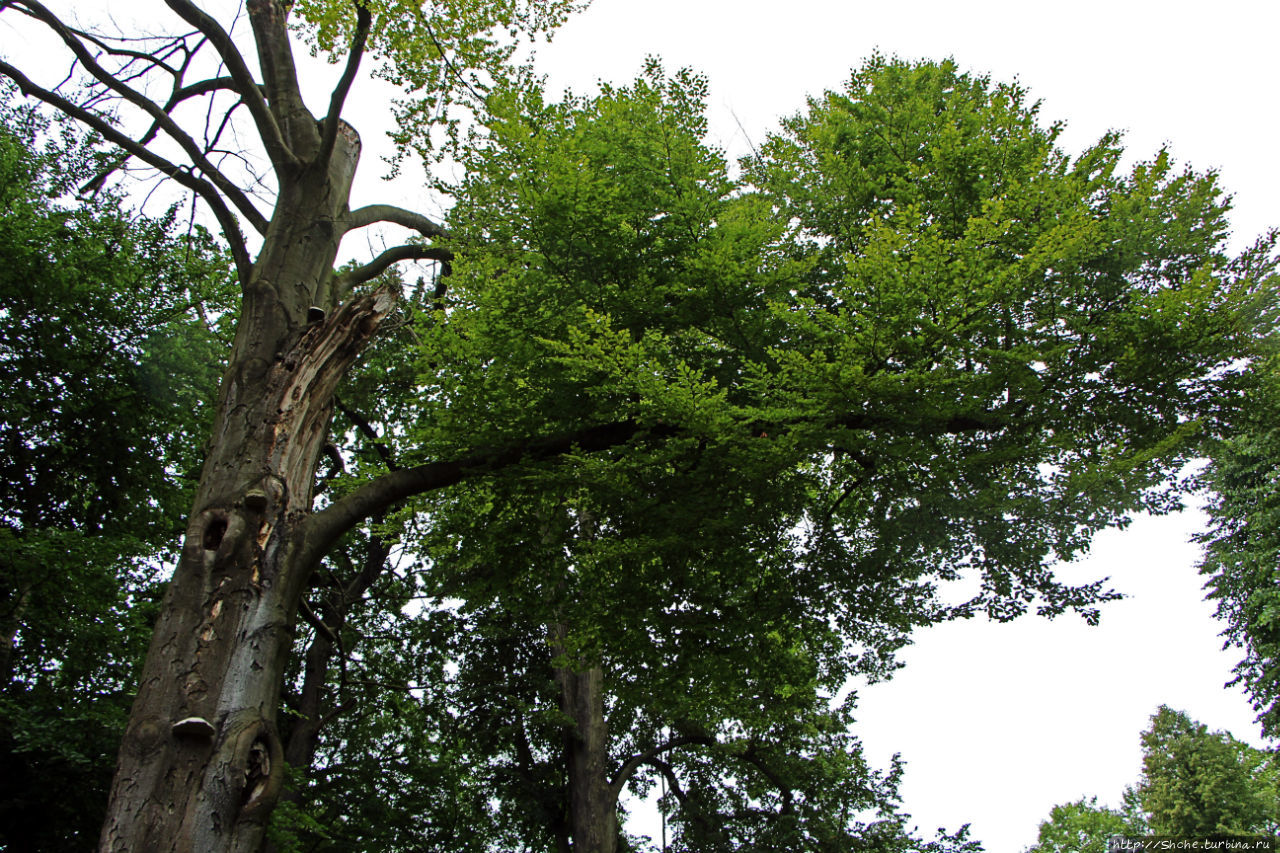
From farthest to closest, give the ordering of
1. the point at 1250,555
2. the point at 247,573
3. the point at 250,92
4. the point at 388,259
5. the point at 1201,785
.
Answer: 1. the point at 1201,785
2. the point at 1250,555
3. the point at 388,259
4. the point at 250,92
5. the point at 247,573

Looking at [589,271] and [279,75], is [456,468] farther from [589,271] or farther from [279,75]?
[279,75]

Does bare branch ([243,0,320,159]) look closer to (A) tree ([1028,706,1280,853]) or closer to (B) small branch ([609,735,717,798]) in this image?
(B) small branch ([609,735,717,798])

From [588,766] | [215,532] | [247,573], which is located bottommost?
[247,573]

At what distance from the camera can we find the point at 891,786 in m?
12.8

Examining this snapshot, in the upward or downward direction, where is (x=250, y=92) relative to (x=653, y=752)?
upward

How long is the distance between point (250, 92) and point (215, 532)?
3846 millimetres

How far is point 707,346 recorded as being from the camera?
279 inches

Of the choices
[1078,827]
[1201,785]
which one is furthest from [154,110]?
[1078,827]

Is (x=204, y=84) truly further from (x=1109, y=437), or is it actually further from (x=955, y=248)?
(x=1109, y=437)

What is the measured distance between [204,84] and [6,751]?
7.82 m

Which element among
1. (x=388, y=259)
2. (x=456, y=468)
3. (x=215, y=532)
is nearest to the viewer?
(x=215, y=532)

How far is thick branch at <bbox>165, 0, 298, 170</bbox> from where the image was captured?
664 centimetres

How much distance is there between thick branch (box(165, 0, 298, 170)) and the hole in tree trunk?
330 cm

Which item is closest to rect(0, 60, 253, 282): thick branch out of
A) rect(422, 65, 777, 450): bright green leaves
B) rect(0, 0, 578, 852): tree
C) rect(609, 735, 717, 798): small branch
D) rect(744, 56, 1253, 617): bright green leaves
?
rect(0, 0, 578, 852): tree
